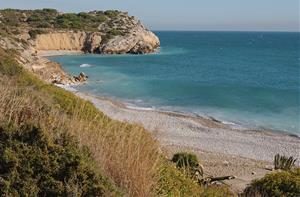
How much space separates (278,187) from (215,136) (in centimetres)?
1828

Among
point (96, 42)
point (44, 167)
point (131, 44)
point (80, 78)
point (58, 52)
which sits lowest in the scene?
point (58, 52)

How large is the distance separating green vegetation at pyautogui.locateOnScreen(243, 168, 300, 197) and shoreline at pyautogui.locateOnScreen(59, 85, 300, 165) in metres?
11.9

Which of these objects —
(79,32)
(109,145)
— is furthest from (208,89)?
(79,32)

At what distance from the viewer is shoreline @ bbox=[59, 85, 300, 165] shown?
77.3 feet

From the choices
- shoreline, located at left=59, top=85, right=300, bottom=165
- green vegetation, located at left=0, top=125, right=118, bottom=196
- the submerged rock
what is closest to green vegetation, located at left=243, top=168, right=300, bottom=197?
green vegetation, located at left=0, top=125, right=118, bottom=196

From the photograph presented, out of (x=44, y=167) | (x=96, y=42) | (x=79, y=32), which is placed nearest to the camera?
(x=44, y=167)

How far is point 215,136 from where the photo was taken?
2636 cm

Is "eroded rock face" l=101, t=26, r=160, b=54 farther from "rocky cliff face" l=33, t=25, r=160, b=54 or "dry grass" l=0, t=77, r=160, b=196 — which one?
"dry grass" l=0, t=77, r=160, b=196

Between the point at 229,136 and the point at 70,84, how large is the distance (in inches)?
912

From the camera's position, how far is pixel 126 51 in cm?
9075

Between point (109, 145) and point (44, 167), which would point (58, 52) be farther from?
point (44, 167)

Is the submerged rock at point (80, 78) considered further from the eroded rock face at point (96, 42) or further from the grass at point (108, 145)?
the grass at point (108, 145)

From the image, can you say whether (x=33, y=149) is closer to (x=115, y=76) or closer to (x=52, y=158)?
(x=52, y=158)

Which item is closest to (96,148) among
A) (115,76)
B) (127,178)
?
(127,178)
